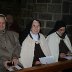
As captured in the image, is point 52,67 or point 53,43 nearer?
point 52,67

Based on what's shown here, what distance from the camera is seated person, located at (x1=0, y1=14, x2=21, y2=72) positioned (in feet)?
16.3

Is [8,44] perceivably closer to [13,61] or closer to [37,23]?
[13,61]

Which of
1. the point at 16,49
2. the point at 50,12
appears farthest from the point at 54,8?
the point at 16,49

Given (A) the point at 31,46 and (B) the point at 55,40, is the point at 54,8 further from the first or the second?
(A) the point at 31,46

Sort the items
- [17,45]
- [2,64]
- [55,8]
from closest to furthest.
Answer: [2,64]
[17,45]
[55,8]

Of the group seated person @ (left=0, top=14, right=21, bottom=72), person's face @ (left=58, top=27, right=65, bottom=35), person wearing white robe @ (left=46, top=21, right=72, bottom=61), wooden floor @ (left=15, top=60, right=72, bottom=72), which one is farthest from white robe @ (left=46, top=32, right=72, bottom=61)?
seated person @ (left=0, top=14, right=21, bottom=72)

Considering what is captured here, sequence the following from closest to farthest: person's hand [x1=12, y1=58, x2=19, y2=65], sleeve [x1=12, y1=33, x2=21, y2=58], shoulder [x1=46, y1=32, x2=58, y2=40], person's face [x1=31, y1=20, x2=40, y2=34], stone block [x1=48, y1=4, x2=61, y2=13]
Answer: person's hand [x1=12, y1=58, x2=19, y2=65] → sleeve [x1=12, y1=33, x2=21, y2=58] → person's face [x1=31, y1=20, x2=40, y2=34] → shoulder [x1=46, y1=32, x2=58, y2=40] → stone block [x1=48, y1=4, x2=61, y2=13]

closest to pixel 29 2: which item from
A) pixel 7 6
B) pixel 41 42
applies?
pixel 7 6

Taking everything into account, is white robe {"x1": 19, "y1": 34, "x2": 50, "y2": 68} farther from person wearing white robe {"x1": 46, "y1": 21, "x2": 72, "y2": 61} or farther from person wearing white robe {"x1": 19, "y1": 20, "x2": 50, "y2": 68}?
person wearing white robe {"x1": 46, "y1": 21, "x2": 72, "y2": 61}

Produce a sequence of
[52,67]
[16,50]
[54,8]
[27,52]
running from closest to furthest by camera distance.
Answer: [52,67], [16,50], [27,52], [54,8]

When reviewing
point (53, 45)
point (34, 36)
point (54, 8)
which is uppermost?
point (54, 8)

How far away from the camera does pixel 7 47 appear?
16.5 ft

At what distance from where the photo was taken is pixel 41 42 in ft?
19.4

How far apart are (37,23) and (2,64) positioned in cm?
123
